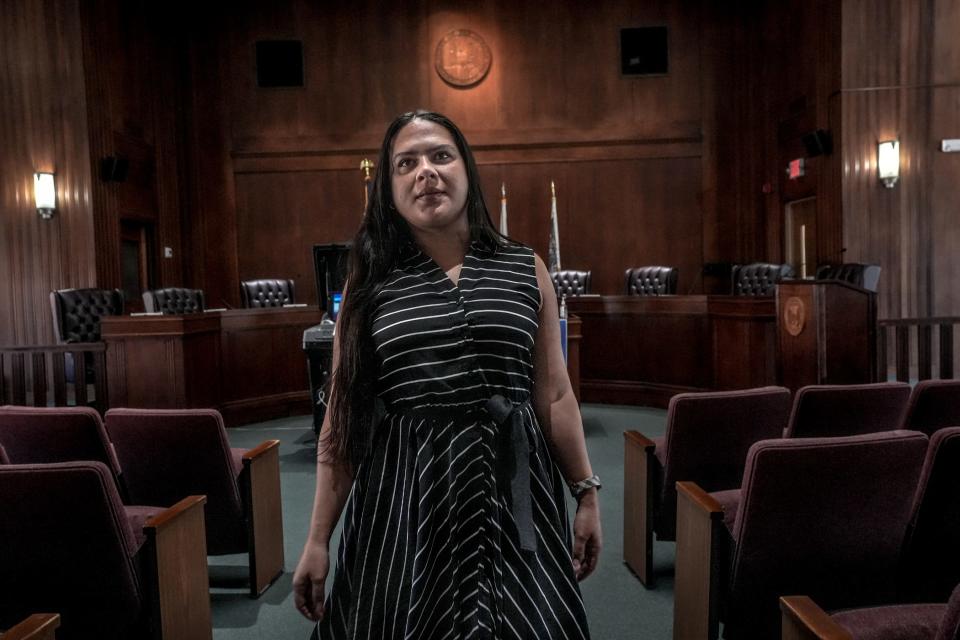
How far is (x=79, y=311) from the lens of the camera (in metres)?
5.92

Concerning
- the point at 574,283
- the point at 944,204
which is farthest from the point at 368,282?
the point at 944,204

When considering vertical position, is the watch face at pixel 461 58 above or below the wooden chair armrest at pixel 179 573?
above

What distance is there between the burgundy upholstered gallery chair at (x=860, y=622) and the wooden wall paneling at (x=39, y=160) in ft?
24.1

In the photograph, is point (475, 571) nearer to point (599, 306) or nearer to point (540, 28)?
point (599, 306)

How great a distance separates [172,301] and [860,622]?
6021 mm

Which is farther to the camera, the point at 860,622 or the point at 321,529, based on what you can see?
the point at 860,622

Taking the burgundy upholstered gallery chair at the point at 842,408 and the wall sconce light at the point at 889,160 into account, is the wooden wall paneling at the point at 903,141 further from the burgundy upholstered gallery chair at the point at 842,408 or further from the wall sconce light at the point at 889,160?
the burgundy upholstered gallery chair at the point at 842,408

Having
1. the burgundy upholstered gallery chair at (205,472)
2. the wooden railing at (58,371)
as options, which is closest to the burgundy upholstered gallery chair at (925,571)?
the burgundy upholstered gallery chair at (205,472)

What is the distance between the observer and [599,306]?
6207 millimetres

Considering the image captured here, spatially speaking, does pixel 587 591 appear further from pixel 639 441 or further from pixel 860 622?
pixel 860 622

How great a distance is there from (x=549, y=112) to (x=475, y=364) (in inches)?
318

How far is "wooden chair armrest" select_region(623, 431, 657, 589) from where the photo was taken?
8.20 ft

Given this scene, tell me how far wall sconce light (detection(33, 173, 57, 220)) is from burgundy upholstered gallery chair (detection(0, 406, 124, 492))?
224 inches

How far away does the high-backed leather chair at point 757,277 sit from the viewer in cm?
657
